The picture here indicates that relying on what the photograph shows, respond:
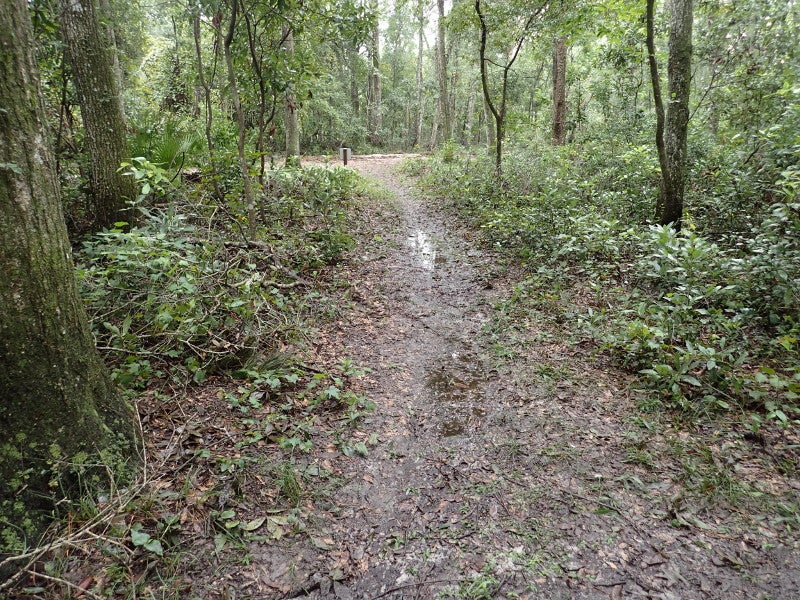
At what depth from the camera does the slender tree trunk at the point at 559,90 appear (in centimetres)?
1523

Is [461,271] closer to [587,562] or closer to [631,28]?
[587,562]

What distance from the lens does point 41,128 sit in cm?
253

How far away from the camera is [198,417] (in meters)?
3.81

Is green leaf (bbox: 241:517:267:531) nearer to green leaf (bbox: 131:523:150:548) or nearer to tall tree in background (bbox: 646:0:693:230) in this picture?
green leaf (bbox: 131:523:150:548)

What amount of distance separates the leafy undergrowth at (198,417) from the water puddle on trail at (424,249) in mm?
3028

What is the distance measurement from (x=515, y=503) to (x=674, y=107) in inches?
297

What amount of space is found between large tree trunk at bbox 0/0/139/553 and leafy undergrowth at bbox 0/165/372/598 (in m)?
0.28

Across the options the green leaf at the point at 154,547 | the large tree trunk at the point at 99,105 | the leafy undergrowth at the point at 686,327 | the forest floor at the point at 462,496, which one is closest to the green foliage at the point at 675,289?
the leafy undergrowth at the point at 686,327

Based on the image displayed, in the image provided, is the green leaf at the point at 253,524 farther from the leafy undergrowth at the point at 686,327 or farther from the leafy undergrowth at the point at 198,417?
the leafy undergrowth at the point at 686,327

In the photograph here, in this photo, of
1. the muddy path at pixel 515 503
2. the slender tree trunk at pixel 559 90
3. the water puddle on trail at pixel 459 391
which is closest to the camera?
the muddy path at pixel 515 503

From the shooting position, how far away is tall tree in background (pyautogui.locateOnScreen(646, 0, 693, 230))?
7102 millimetres

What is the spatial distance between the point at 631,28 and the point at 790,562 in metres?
14.8

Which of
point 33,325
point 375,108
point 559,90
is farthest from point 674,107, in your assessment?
point 375,108

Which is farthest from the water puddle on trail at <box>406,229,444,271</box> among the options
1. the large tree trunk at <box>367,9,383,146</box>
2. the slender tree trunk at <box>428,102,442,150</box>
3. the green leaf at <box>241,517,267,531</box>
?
the large tree trunk at <box>367,9,383,146</box>
